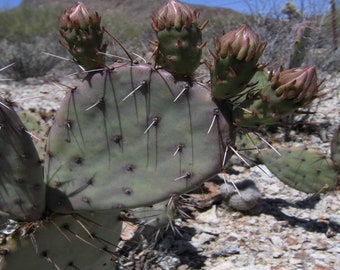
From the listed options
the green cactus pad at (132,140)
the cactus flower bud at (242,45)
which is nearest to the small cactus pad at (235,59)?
the cactus flower bud at (242,45)

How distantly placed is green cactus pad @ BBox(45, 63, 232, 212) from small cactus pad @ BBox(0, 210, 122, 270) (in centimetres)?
9

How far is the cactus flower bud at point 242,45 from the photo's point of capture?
1.44 metres

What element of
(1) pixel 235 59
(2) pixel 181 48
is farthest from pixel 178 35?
(1) pixel 235 59

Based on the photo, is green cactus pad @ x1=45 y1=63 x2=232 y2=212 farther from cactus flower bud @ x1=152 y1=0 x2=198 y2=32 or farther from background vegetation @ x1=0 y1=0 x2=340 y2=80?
background vegetation @ x1=0 y1=0 x2=340 y2=80

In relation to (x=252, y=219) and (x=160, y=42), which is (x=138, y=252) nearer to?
(x=252, y=219)

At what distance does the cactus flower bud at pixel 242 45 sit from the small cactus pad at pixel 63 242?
0.84m

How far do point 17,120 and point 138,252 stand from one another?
1.42 m

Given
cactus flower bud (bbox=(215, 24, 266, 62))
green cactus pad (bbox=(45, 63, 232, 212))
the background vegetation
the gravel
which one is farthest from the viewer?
the background vegetation

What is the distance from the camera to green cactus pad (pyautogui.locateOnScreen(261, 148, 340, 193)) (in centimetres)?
318

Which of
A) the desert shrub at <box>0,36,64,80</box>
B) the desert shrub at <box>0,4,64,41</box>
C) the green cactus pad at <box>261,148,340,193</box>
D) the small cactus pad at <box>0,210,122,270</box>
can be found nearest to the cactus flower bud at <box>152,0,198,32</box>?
the small cactus pad at <box>0,210,122,270</box>

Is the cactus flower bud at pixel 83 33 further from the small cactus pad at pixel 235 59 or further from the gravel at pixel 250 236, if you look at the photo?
the gravel at pixel 250 236

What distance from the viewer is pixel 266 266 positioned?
270cm

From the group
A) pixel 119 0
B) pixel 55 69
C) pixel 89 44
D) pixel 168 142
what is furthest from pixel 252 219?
pixel 119 0

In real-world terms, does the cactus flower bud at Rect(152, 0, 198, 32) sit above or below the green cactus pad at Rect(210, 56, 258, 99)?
above
